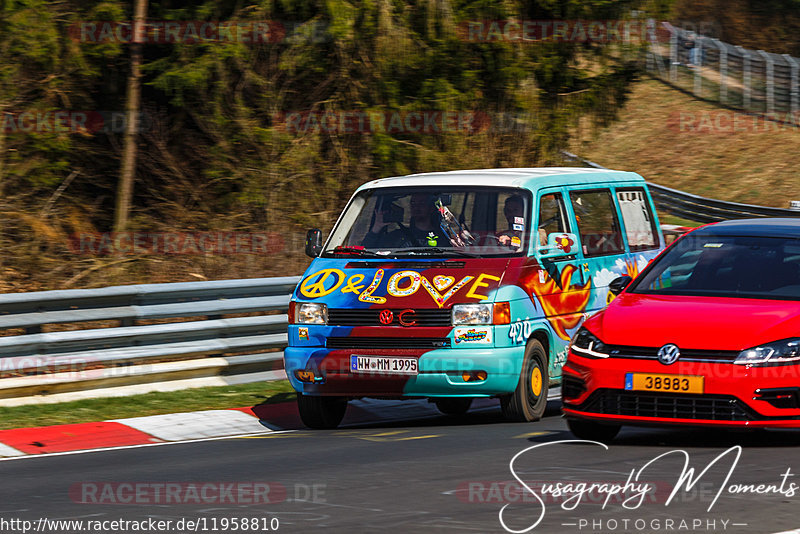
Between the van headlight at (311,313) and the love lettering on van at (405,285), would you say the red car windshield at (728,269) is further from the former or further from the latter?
the van headlight at (311,313)

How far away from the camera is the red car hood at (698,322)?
7.95 meters

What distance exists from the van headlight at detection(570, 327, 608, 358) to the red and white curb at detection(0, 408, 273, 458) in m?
3.15

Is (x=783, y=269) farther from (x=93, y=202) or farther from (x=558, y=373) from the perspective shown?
(x=93, y=202)

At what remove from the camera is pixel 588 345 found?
8531 mm

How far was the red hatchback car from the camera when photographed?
308 inches

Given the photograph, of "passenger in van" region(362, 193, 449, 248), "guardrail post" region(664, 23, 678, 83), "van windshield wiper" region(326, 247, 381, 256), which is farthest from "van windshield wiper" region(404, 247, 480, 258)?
"guardrail post" region(664, 23, 678, 83)

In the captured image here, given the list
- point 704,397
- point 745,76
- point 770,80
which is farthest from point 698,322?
point 745,76

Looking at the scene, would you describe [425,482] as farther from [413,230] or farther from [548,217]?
[548,217]

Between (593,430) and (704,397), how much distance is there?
1050 millimetres

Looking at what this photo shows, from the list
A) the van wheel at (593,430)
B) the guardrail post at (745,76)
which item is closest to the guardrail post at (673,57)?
the guardrail post at (745,76)

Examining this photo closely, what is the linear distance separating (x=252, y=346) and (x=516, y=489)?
6.12m

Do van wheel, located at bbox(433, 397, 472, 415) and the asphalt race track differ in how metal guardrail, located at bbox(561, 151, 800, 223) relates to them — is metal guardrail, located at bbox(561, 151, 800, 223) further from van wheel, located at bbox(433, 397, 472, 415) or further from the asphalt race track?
the asphalt race track

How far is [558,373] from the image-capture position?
35.3 ft

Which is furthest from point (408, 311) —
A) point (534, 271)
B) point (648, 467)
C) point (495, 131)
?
point (495, 131)
